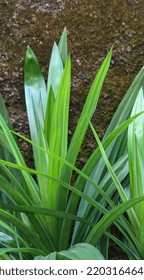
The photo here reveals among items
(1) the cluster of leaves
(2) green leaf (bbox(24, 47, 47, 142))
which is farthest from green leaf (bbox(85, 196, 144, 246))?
(2) green leaf (bbox(24, 47, 47, 142))

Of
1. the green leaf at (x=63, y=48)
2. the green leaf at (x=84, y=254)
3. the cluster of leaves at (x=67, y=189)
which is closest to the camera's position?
the green leaf at (x=84, y=254)

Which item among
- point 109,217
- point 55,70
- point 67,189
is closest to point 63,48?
point 55,70

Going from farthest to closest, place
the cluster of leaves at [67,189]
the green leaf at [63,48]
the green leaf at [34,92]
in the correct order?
the green leaf at [63,48]
the green leaf at [34,92]
the cluster of leaves at [67,189]

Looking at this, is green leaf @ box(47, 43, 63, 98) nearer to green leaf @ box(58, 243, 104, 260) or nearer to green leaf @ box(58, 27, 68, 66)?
green leaf @ box(58, 27, 68, 66)

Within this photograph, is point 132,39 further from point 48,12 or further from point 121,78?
point 48,12

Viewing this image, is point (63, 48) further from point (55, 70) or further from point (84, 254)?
point (84, 254)

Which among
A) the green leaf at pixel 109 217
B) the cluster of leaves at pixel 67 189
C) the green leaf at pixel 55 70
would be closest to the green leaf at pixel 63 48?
the green leaf at pixel 55 70

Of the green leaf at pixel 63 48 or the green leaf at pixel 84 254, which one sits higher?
the green leaf at pixel 63 48

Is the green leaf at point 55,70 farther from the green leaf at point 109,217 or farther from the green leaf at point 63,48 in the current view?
the green leaf at point 109,217

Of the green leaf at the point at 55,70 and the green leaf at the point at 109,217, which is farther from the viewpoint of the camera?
the green leaf at the point at 55,70
